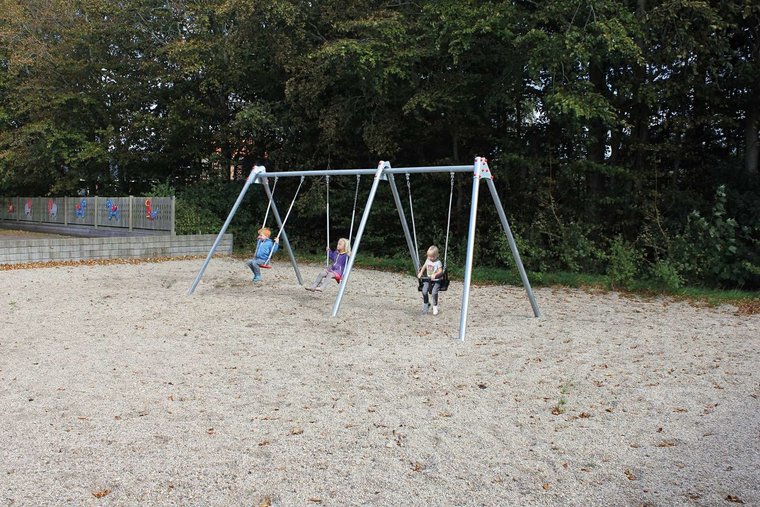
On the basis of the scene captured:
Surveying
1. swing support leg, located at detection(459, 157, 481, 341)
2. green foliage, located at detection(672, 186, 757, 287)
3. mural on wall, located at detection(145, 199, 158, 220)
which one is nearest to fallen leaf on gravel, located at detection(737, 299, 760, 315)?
green foliage, located at detection(672, 186, 757, 287)

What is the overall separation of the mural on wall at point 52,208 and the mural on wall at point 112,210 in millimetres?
4066

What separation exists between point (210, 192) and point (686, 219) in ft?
41.7

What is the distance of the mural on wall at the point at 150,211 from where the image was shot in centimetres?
1653

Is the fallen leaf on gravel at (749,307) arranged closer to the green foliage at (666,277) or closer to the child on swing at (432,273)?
the green foliage at (666,277)

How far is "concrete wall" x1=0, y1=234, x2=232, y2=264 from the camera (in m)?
13.0

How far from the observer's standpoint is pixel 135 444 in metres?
3.72

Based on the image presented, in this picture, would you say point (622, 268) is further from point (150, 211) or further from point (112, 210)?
point (112, 210)

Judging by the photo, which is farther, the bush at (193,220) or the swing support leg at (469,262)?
the bush at (193,220)

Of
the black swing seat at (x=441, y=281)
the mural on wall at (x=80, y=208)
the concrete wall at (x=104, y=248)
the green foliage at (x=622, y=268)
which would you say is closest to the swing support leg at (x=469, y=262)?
the black swing seat at (x=441, y=281)

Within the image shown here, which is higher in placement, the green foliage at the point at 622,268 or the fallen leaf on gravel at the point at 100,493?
the green foliage at the point at 622,268

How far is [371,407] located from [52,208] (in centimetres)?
2019

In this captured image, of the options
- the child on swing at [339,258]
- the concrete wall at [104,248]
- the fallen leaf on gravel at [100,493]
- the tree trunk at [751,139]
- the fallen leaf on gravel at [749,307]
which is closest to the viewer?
the fallen leaf on gravel at [100,493]

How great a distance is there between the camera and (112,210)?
18062 millimetres

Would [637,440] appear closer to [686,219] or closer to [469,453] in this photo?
[469,453]
